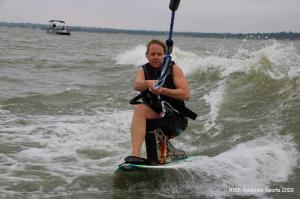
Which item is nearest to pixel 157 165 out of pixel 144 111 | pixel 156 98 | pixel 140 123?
pixel 140 123

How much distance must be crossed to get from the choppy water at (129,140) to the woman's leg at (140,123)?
45 cm

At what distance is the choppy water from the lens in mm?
5492

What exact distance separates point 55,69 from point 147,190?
1601cm

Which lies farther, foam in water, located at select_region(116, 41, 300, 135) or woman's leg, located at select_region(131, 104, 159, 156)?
foam in water, located at select_region(116, 41, 300, 135)

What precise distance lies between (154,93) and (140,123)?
441 millimetres

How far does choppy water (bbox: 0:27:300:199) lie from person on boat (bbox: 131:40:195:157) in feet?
1.96

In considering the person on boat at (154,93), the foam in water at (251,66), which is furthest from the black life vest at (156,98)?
the foam in water at (251,66)

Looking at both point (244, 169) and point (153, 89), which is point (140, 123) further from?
point (244, 169)

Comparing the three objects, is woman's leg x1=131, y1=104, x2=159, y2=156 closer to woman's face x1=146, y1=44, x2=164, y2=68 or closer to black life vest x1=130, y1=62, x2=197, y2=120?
black life vest x1=130, y1=62, x2=197, y2=120

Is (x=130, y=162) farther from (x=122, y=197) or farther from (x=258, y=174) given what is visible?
(x=258, y=174)

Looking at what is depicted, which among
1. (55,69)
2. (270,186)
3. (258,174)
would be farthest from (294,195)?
(55,69)

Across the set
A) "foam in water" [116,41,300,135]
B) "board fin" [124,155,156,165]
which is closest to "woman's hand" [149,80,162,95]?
"board fin" [124,155,156,165]

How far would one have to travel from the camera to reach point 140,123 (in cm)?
582

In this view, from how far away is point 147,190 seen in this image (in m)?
5.39
